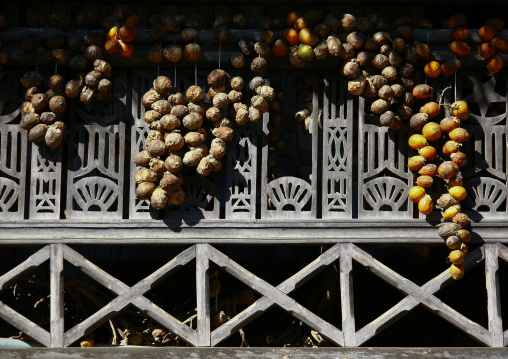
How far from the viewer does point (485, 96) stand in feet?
18.8

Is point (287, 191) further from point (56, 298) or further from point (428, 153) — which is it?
point (56, 298)

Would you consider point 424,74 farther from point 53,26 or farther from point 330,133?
point 53,26

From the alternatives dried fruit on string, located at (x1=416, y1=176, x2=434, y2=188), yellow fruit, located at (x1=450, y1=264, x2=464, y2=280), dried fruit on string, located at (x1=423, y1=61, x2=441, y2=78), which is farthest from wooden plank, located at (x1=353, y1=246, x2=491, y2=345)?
dried fruit on string, located at (x1=423, y1=61, x2=441, y2=78)

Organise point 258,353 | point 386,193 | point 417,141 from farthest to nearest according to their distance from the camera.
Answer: point 386,193 → point 417,141 → point 258,353

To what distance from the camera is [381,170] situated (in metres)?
5.67

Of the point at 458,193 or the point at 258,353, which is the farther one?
the point at 458,193

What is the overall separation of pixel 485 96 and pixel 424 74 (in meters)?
0.49

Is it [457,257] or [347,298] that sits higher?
[457,257]

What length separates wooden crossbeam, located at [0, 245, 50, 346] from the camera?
5375mm

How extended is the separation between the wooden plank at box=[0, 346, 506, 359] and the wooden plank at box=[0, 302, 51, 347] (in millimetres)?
119

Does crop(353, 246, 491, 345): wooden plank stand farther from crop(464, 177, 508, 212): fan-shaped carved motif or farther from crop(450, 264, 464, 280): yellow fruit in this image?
crop(464, 177, 508, 212): fan-shaped carved motif

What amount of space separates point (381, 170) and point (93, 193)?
2.17 metres

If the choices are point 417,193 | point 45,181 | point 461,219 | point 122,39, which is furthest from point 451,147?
point 45,181

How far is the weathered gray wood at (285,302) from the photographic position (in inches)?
213
